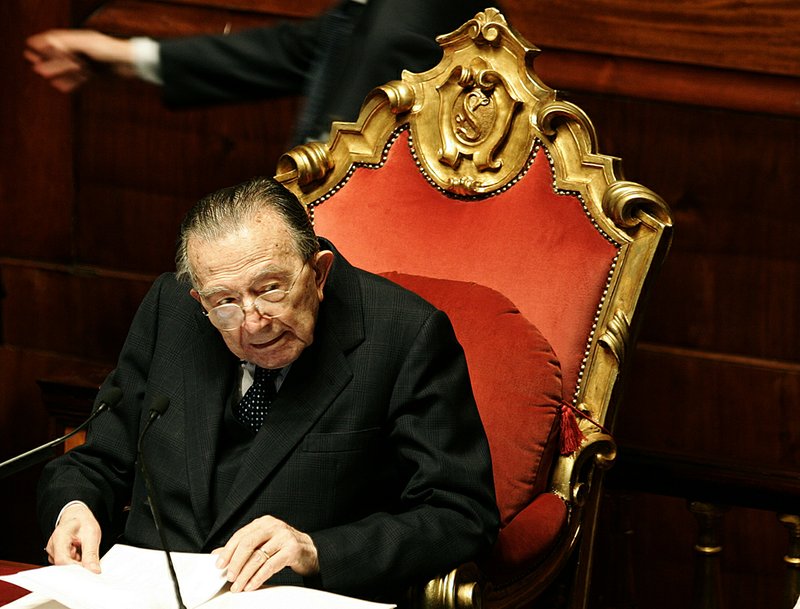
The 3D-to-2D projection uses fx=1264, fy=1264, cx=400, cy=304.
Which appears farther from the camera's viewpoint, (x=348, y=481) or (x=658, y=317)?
(x=658, y=317)

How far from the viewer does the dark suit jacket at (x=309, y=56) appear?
104 inches

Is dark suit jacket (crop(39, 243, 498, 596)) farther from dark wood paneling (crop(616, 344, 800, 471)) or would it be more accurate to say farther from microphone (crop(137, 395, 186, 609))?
dark wood paneling (crop(616, 344, 800, 471))

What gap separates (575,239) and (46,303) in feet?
6.56

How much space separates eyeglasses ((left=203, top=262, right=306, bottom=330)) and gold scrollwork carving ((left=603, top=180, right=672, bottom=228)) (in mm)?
709

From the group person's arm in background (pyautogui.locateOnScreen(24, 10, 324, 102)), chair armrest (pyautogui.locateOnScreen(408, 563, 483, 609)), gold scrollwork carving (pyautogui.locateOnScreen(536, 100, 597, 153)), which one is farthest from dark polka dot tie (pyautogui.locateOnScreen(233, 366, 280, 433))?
person's arm in background (pyautogui.locateOnScreen(24, 10, 324, 102))

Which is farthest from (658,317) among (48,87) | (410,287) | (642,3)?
(48,87)

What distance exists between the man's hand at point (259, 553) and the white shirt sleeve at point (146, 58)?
1.38 meters

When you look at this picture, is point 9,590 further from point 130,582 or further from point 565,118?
point 565,118

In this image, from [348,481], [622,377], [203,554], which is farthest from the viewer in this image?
[622,377]

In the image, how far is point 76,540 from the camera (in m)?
2.04

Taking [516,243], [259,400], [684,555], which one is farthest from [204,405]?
[684,555]

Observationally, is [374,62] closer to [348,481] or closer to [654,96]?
[654,96]

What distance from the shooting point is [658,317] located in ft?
10.5

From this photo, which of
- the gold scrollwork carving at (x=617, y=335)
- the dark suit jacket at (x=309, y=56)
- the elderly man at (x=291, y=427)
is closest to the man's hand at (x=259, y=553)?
the elderly man at (x=291, y=427)
